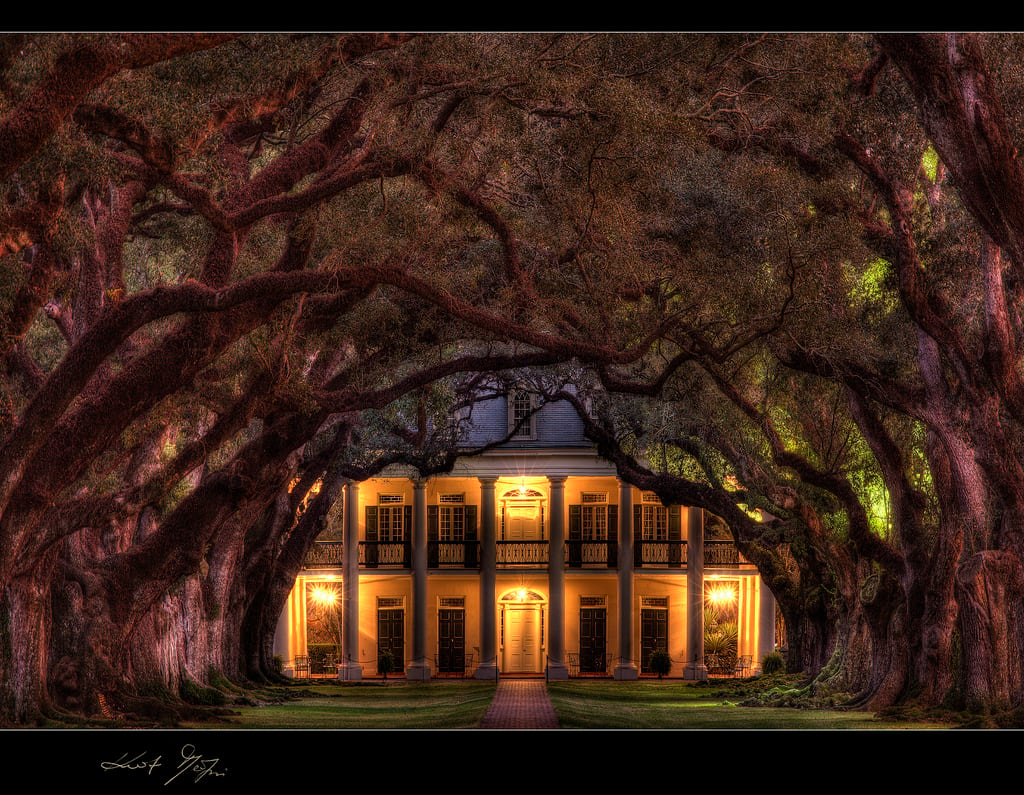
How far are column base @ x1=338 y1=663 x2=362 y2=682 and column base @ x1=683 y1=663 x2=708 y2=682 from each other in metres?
8.42

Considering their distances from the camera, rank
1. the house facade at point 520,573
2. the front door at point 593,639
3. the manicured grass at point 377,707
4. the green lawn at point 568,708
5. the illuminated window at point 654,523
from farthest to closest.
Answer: the illuminated window at point 654,523, the front door at point 593,639, the house facade at point 520,573, the manicured grass at point 377,707, the green lawn at point 568,708

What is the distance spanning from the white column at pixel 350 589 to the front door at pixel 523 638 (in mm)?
4068

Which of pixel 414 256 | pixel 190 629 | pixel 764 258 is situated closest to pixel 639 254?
pixel 764 258

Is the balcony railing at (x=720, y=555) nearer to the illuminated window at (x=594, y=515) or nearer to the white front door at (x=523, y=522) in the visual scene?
the illuminated window at (x=594, y=515)

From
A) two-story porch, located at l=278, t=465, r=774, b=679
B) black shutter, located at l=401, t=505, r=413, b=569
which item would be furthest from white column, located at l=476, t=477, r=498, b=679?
black shutter, located at l=401, t=505, r=413, b=569

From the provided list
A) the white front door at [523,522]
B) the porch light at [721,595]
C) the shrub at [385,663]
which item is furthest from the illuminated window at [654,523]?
the shrub at [385,663]

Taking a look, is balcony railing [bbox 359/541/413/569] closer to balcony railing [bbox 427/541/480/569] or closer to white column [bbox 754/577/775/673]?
balcony railing [bbox 427/541/480/569]

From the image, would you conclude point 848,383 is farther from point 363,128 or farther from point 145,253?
point 145,253

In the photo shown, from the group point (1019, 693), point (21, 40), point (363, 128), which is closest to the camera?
point (21, 40)

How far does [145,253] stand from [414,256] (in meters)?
3.87

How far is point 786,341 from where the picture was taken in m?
14.7

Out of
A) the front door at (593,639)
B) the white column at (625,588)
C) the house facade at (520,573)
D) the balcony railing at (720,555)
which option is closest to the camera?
the white column at (625,588)

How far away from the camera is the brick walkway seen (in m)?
19.8

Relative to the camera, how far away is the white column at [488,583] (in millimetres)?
33875
